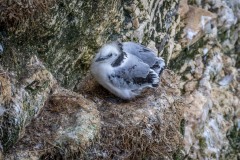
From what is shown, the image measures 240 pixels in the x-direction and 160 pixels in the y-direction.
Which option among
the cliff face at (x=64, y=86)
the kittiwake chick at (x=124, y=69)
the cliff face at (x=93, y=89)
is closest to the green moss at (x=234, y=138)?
the cliff face at (x=93, y=89)

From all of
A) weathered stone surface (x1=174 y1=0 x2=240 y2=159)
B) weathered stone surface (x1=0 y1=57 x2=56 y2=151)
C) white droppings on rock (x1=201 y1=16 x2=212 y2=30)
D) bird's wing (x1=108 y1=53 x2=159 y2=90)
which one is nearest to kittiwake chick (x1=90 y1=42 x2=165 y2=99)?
bird's wing (x1=108 y1=53 x2=159 y2=90)

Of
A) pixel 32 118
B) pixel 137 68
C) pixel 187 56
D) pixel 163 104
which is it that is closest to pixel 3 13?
pixel 32 118

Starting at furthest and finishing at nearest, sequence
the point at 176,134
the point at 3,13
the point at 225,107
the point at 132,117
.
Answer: the point at 225,107
the point at 176,134
the point at 132,117
the point at 3,13

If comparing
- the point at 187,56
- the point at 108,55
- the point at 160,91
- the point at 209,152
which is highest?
the point at 108,55

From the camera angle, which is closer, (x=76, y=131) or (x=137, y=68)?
(x=76, y=131)

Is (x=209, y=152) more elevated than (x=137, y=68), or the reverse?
(x=137, y=68)

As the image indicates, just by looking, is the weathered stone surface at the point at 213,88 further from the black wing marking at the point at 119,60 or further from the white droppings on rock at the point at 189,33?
the black wing marking at the point at 119,60

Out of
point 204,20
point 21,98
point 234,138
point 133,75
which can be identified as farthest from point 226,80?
point 21,98

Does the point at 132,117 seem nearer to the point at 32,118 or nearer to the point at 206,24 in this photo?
the point at 32,118
